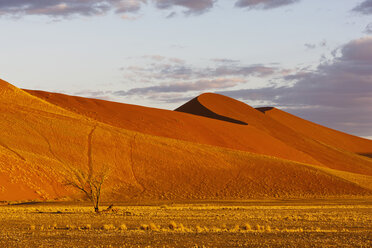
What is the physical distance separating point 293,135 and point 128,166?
55.3 m

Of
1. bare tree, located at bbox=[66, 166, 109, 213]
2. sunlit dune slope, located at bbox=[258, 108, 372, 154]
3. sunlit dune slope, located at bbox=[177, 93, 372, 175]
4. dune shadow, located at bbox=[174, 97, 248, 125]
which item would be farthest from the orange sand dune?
sunlit dune slope, located at bbox=[258, 108, 372, 154]

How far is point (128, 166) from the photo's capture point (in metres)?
64.6

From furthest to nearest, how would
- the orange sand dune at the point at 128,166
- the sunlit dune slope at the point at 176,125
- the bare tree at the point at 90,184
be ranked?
the sunlit dune slope at the point at 176,125, the orange sand dune at the point at 128,166, the bare tree at the point at 90,184

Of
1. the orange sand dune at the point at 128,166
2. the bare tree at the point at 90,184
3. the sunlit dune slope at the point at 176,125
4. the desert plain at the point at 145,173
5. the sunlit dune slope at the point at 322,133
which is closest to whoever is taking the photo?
the desert plain at the point at 145,173

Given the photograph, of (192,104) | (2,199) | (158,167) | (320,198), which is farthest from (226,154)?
(192,104)

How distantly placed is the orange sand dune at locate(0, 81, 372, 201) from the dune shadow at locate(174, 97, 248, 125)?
39257 mm

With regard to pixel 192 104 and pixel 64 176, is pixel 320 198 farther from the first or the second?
pixel 192 104

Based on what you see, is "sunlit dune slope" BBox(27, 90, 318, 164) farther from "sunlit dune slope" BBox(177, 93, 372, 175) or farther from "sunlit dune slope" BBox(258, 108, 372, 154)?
"sunlit dune slope" BBox(258, 108, 372, 154)

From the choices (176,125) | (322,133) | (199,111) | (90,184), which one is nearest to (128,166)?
(90,184)

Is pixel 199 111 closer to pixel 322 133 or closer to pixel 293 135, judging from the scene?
pixel 293 135

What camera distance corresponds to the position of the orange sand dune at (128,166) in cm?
5688

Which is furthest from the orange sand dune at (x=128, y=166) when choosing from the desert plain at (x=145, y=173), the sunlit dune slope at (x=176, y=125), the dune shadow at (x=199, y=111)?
the dune shadow at (x=199, y=111)

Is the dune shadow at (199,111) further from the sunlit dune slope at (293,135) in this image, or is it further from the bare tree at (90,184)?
the bare tree at (90,184)

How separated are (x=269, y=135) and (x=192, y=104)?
27.4m
